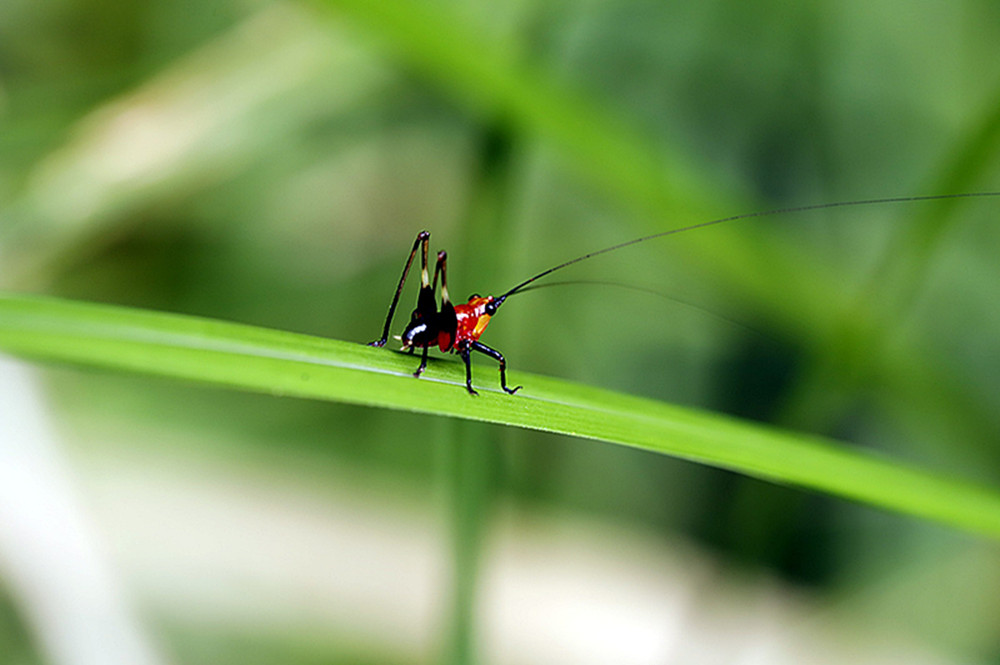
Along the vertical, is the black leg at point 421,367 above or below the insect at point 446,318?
below

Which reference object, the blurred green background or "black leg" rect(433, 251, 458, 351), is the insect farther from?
the blurred green background

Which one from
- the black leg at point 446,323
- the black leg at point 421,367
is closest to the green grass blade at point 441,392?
the black leg at point 421,367

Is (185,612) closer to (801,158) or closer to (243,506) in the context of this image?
(243,506)

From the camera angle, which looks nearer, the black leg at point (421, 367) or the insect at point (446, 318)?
the black leg at point (421, 367)

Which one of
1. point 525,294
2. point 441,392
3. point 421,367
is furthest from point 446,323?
point 525,294

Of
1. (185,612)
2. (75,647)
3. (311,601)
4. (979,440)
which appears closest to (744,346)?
(979,440)

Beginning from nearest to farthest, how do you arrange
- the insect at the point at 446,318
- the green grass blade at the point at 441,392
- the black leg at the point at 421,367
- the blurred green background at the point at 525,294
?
the green grass blade at the point at 441,392 → the black leg at the point at 421,367 → the insect at the point at 446,318 → the blurred green background at the point at 525,294

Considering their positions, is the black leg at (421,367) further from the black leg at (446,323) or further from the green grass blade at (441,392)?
the black leg at (446,323)
